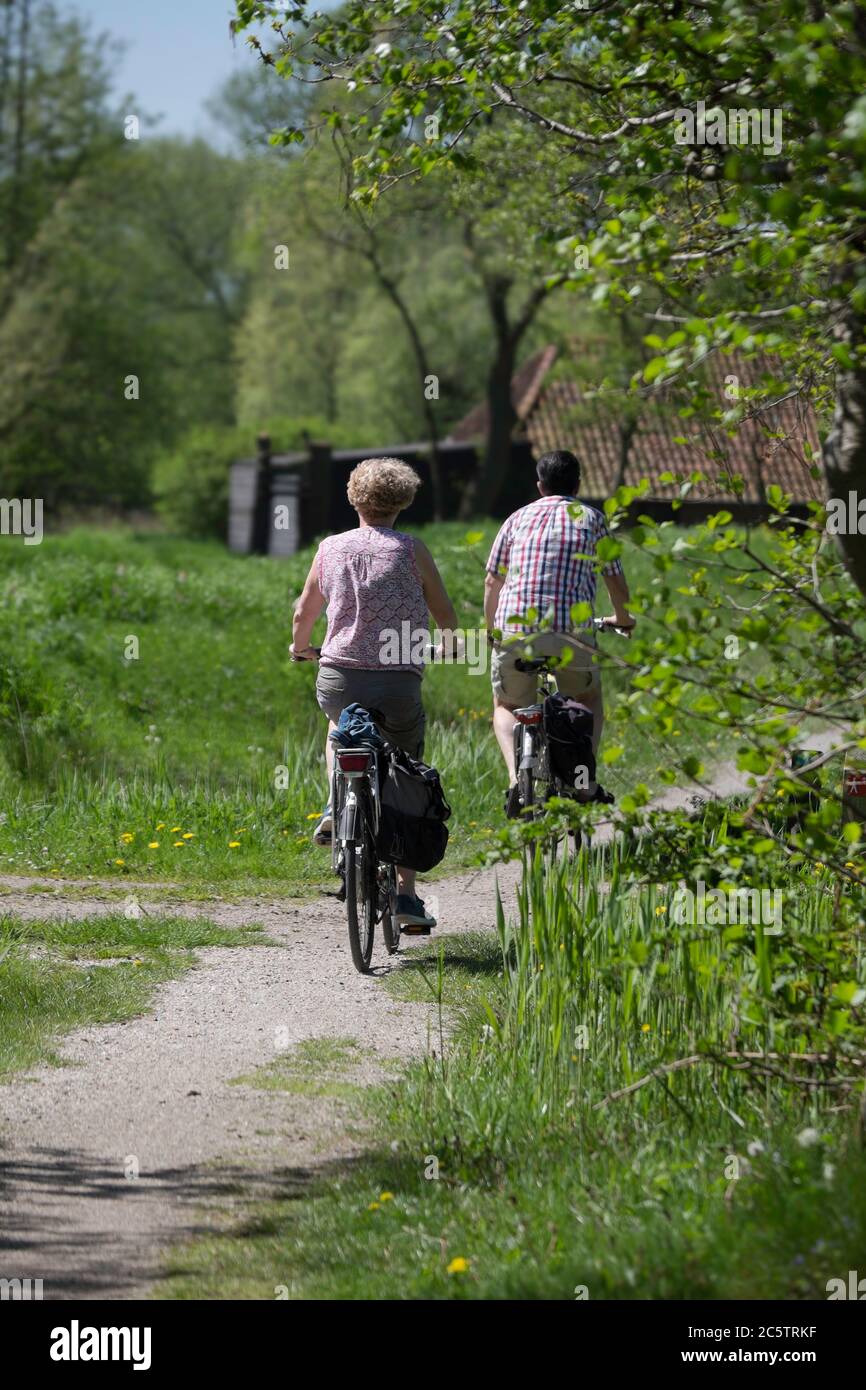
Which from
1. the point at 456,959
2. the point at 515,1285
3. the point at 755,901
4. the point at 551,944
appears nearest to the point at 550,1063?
the point at 551,944

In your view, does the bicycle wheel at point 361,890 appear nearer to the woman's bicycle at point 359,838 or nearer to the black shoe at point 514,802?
the woman's bicycle at point 359,838

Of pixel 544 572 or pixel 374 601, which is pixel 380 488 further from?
pixel 544 572

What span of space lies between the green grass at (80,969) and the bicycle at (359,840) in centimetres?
78

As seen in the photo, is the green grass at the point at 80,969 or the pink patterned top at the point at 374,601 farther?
the pink patterned top at the point at 374,601

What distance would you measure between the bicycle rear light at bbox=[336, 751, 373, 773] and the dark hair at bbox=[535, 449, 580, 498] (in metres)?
1.93

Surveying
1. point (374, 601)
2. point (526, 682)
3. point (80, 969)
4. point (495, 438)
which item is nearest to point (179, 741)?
point (526, 682)

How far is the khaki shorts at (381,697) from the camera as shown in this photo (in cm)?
710

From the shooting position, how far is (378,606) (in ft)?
23.1

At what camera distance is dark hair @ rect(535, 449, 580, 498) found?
8.02m

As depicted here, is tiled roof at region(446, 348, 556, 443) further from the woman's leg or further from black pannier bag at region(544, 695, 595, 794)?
the woman's leg

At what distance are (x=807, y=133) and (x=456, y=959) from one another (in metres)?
3.91

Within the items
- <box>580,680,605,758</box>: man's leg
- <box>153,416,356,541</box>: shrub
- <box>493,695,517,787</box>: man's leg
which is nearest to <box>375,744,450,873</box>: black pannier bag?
<box>493,695,517,787</box>: man's leg

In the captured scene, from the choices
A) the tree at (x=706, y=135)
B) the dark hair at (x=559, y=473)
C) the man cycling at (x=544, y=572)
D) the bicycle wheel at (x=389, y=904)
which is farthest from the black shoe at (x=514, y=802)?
the tree at (x=706, y=135)
